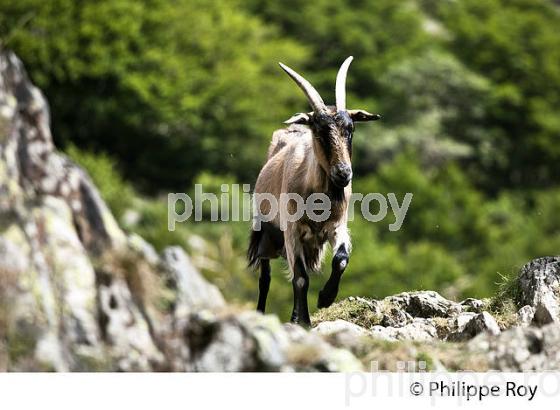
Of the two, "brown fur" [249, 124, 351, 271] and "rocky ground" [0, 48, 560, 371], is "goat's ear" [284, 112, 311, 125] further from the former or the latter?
"rocky ground" [0, 48, 560, 371]

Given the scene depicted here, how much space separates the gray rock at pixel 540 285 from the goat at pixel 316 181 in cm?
246

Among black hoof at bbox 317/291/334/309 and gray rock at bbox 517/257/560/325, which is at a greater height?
gray rock at bbox 517/257/560/325

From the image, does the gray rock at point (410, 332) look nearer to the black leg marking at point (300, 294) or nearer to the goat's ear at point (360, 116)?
the black leg marking at point (300, 294)

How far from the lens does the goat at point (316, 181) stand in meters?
19.1

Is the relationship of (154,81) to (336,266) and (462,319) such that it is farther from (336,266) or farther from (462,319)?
(462,319)

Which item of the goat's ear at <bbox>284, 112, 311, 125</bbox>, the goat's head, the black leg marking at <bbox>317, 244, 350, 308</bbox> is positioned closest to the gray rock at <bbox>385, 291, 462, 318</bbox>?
the black leg marking at <bbox>317, 244, 350, 308</bbox>

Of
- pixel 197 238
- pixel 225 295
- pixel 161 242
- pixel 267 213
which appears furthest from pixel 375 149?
pixel 267 213

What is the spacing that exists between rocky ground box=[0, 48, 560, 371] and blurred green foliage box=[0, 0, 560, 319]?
51.4 meters

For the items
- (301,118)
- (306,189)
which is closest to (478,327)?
(306,189)

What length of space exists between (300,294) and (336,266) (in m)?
0.76

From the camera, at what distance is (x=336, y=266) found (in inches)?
772

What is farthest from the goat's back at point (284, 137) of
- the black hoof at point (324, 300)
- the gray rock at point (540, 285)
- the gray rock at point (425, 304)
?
the gray rock at point (540, 285)

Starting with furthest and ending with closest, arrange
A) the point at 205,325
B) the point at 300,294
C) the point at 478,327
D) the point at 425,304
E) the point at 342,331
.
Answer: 1. the point at 425,304
2. the point at 300,294
3. the point at 478,327
4. the point at 342,331
5. the point at 205,325

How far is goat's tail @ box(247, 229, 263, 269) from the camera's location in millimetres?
22188
